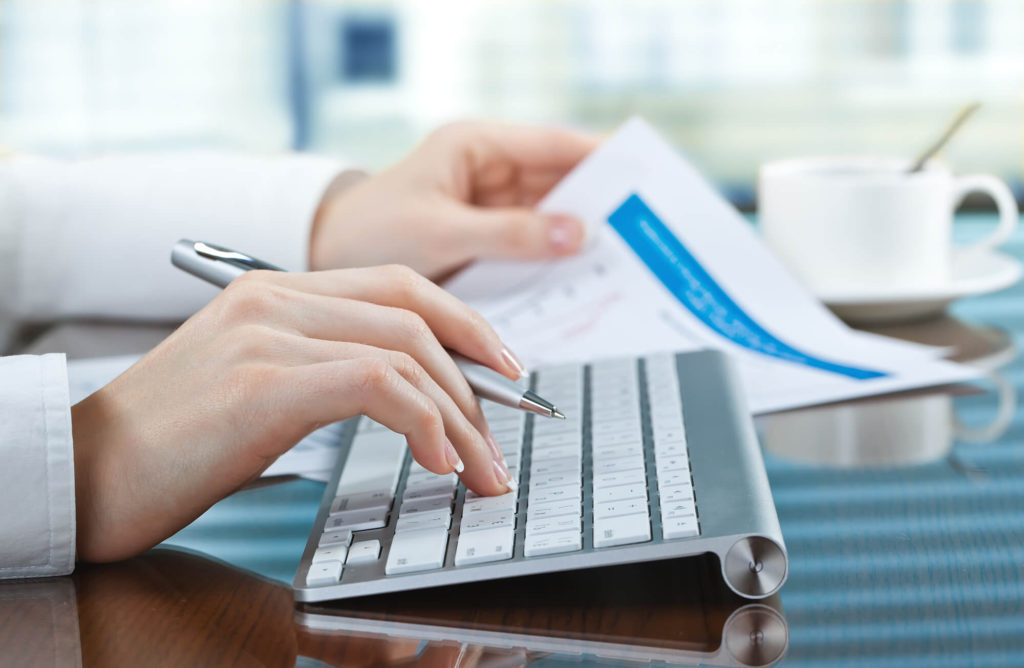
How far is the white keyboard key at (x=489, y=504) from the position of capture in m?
0.41

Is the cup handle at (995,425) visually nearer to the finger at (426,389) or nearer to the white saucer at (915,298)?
the white saucer at (915,298)

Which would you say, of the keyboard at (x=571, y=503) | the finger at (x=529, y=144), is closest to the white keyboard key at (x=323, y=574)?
the keyboard at (x=571, y=503)

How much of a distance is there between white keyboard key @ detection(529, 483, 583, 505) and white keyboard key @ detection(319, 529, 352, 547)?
7 cm

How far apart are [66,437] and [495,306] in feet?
1.29

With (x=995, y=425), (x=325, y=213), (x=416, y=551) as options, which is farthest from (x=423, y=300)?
(x=325, y=213)

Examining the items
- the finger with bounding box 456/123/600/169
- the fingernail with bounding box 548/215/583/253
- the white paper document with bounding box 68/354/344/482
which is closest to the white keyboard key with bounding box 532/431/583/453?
the white paper document with bounding box 68/354/344/482

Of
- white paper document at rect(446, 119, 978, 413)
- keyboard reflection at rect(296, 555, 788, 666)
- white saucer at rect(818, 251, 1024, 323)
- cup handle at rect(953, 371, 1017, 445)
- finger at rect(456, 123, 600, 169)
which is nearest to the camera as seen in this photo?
keyboard reflection at rect(296, 555, 788, 666)

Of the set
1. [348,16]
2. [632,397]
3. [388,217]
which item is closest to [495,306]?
[388,217]

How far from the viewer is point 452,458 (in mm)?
423

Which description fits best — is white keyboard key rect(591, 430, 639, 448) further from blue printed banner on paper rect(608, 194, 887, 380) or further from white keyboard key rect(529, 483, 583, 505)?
blue printed banner on paper rect(608, 194, 887, 380)

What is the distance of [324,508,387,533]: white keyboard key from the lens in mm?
411

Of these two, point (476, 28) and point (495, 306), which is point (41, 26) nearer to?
point (476, 28)

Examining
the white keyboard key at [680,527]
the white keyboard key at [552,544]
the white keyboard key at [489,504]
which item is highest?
the white keyboard key at [680,527]

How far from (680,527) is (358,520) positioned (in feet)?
0.42
